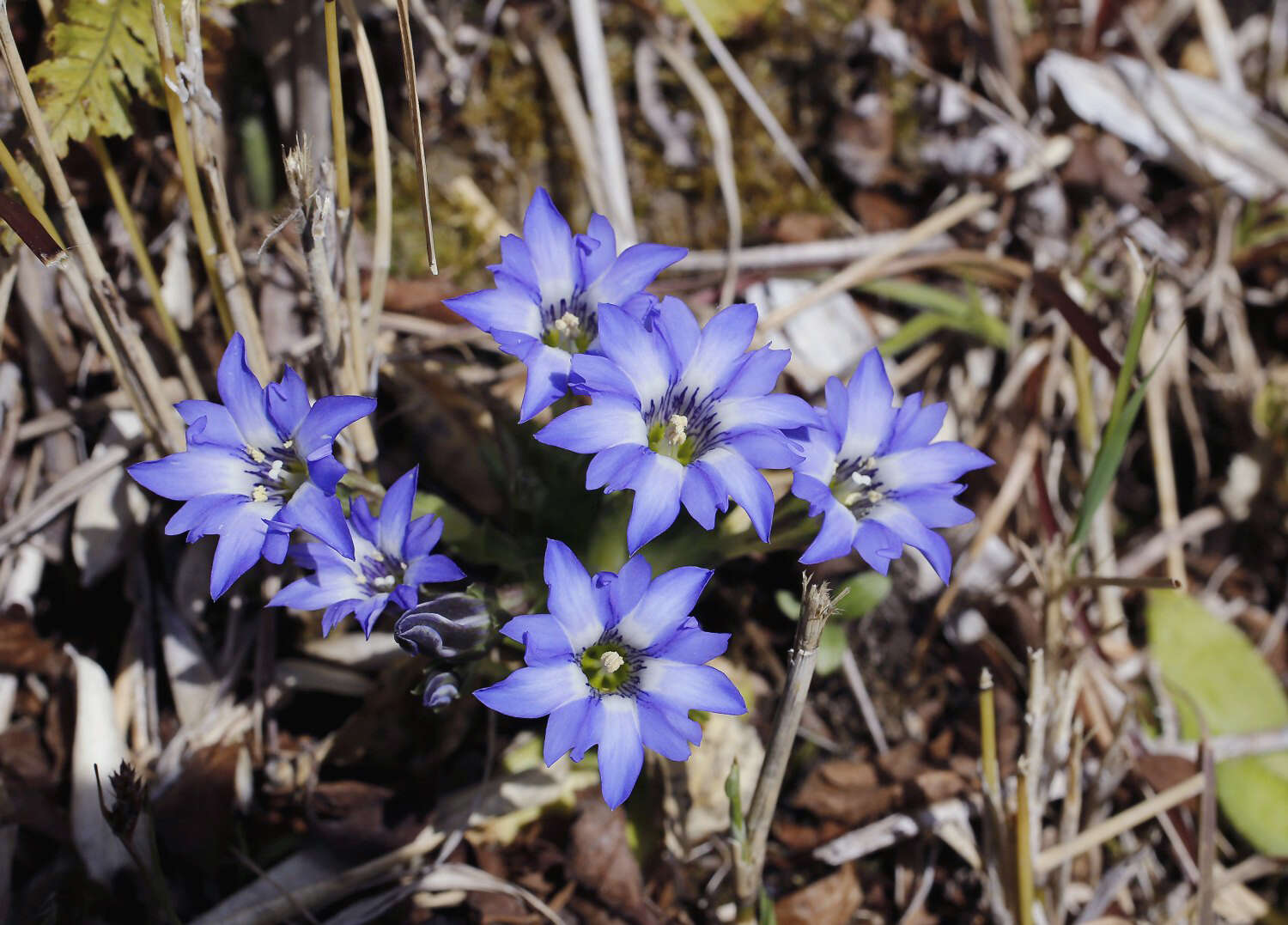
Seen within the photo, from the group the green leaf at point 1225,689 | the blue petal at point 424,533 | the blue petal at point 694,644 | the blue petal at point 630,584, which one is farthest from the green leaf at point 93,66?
the green leaf at point 1225,689

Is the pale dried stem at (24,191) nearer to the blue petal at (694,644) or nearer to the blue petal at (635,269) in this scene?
the blue petal at (635,269)

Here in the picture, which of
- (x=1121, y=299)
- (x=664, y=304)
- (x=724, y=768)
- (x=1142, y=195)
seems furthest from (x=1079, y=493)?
(x=664, y=304)

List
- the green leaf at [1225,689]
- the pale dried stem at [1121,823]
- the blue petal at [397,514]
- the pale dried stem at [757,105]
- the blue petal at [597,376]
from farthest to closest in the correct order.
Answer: the pale dried stem at [757,105] → the green leaf at [1225,689] → the pale dried stem at [1121,823] → the blue petal at [397,514] → the blue petal at [597,376]

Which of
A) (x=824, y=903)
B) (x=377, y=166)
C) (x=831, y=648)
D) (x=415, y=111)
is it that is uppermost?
(x=415, y=111)

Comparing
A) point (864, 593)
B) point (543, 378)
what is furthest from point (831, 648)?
point (543, 378)

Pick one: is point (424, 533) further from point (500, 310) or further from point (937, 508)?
point (937, 508)

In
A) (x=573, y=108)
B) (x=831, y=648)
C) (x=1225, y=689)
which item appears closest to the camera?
(x=831, y=648)

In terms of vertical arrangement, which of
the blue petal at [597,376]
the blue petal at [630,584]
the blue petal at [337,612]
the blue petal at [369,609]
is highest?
the blue petal at [597,376]
